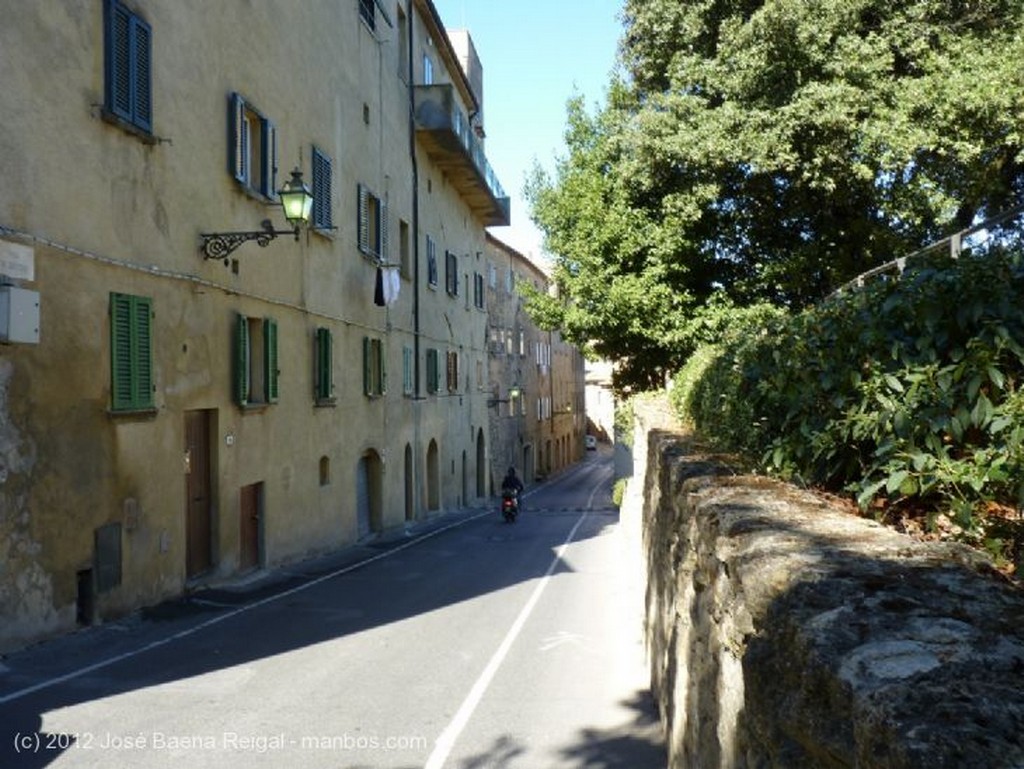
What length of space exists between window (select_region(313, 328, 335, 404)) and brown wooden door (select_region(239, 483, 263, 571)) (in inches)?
110

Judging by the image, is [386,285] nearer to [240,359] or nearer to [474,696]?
[240,359]

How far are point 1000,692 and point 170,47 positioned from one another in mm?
11831

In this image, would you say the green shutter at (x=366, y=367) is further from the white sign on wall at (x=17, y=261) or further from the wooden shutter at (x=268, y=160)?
the white sign on wall at (x=17, y=261)

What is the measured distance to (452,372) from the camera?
97.3ft

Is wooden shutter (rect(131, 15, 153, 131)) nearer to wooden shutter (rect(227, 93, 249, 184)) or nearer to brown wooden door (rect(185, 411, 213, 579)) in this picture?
wooden shutter (rect(227, 93, 249, 184))

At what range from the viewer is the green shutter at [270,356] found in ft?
45.9

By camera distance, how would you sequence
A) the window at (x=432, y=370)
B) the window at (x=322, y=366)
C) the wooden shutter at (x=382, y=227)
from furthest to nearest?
the window at (x=432, y=370) < the wooden shutter at (x=382, y=227) < the window at (x=322, y=366)

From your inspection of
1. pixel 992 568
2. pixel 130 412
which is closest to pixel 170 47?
pixel 130 412

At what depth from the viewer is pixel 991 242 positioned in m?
4.30

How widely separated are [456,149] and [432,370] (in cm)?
666

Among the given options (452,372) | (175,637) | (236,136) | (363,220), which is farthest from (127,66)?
(452,372)

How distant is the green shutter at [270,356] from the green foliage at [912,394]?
1040 centimetres

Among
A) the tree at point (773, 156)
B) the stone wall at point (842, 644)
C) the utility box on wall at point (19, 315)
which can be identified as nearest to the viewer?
the stone wall at point (842, 644)

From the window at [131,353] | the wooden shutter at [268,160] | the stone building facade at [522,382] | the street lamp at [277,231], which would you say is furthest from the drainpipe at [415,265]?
the window at [131,353]
